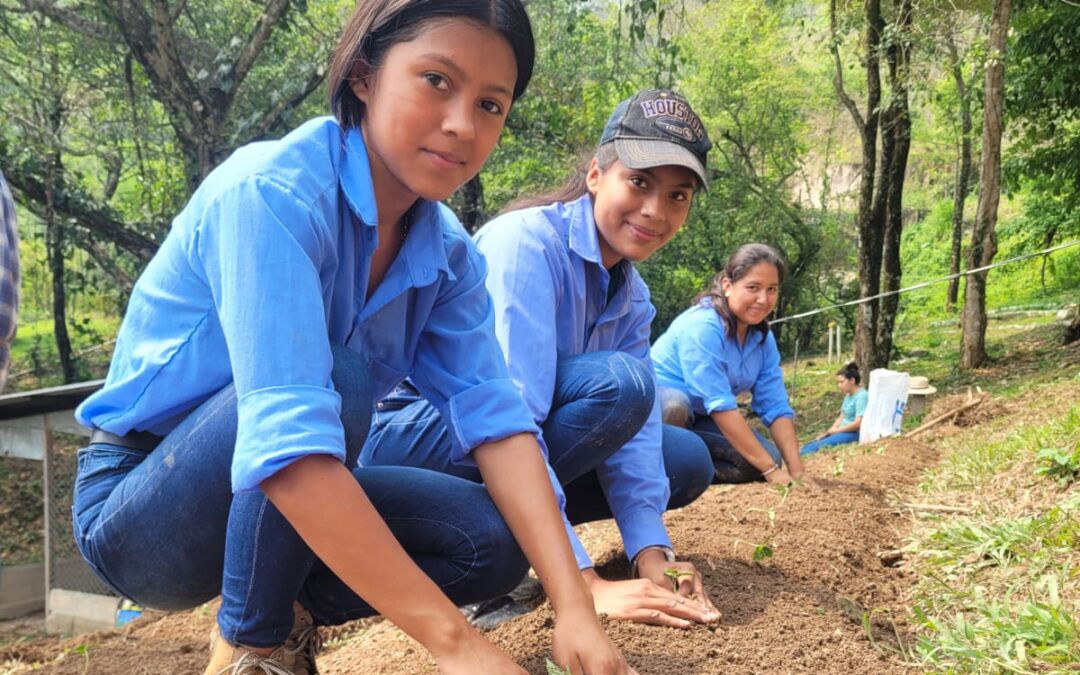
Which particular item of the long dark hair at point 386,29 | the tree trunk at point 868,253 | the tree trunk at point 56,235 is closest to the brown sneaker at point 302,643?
the long dark hair at point 386,29

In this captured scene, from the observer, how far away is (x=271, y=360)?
1.25 m

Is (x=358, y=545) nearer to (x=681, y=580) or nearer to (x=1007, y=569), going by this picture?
(x=681, y=580)

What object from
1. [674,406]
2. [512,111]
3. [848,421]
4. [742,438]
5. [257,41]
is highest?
[257,41]

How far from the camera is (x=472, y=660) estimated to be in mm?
1315

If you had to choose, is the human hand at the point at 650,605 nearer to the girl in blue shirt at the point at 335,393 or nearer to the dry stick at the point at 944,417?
the girl in blue shirt at the point at 335,393

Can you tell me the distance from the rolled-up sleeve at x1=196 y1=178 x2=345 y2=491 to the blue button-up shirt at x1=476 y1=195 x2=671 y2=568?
2.84 ft

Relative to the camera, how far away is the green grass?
1690 mm

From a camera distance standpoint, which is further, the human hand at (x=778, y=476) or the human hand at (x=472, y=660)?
the human hand at (x=778, y=476)

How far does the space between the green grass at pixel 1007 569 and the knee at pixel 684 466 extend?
67 centimetres

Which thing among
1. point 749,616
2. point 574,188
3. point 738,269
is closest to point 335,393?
point 749,616

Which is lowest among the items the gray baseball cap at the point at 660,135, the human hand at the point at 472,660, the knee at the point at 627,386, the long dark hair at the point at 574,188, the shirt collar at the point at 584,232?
the human hand at the point at 472,660

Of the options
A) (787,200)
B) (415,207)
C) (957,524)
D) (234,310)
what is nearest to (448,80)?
(415,207)

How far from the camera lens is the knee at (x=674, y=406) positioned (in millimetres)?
4238

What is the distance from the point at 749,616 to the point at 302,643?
39.9 inches
